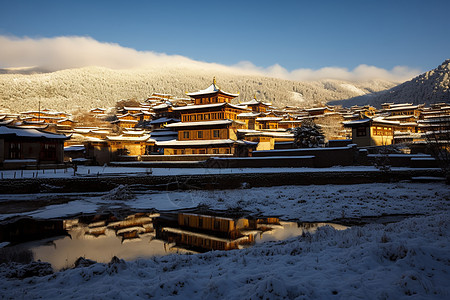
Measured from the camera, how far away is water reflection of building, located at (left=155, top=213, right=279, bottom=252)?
11.7 m

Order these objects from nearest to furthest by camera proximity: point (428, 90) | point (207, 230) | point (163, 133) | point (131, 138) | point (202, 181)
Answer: point (207, 230) → point (202, 181) → point (131, 138) → point (163, 133) → point (428, 90)

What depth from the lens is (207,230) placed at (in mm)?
13984

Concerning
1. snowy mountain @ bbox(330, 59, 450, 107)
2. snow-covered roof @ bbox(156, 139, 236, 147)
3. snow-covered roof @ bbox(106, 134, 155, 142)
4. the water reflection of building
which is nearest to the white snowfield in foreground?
the water reflection of building

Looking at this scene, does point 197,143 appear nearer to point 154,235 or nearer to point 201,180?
point 201,180

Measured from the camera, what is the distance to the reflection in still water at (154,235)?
1073 centimetres

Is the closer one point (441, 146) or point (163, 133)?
point (441, 146)

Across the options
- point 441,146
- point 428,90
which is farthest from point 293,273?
point 428,90

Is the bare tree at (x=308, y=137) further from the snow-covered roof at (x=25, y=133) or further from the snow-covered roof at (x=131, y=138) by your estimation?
the snow-covered roof at (x=25, y=133)

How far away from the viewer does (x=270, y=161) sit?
35.7 meters

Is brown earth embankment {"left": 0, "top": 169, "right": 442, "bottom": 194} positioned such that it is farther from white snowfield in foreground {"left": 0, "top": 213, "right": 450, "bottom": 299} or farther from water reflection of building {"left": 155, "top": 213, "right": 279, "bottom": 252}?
white snowfield in foreground {"left": 0, "top": 213, "right": 450, "bottom": 299}

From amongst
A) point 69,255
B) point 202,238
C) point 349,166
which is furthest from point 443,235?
point 349,166

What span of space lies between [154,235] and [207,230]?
2.61 m

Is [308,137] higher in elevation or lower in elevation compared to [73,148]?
higher

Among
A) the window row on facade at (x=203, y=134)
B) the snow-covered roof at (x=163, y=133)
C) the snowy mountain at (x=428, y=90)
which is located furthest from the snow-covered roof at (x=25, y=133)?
the snowy mountain at (x=428, y=90)
